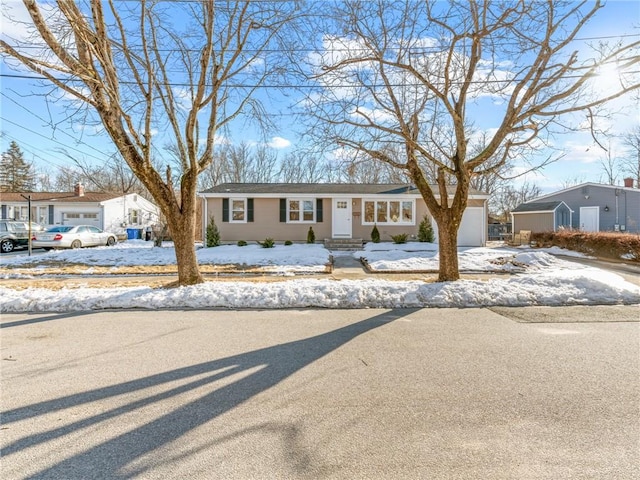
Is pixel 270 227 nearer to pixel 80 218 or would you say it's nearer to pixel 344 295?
pixel 344 295

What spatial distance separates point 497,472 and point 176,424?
227 centimetres

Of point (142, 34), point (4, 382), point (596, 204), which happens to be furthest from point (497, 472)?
point (596, 204)

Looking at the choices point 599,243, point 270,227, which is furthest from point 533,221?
point 270,227

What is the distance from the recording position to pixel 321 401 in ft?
10.2

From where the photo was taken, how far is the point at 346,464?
2254 millimetres

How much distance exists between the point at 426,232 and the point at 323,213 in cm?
556

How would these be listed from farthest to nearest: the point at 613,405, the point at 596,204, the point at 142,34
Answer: the point at 596,204 < the point at 142,34 < the point at 613,405

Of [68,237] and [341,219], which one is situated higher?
[341,219]

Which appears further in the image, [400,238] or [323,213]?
[323,213]

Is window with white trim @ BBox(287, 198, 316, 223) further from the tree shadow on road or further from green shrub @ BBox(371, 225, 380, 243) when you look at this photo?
the tree shadow on road

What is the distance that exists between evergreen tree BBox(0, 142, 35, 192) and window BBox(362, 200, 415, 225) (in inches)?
1774

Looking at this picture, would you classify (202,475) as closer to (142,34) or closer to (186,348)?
(186,348)

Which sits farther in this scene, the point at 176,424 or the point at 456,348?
the point at 456,348

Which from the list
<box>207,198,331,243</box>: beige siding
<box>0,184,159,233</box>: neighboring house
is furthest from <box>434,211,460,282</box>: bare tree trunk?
<box>0,184,159,233</box>: neighboring house
